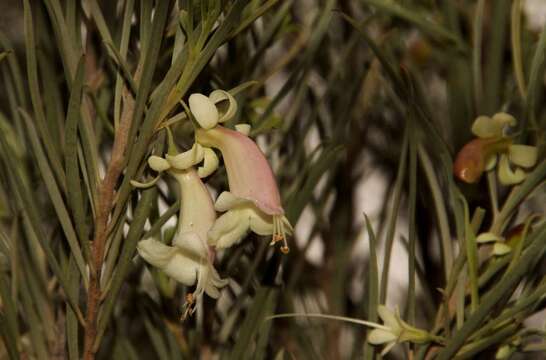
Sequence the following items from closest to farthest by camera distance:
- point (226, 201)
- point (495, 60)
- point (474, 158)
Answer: point (226, 201)
point (474, 158)
point (495, 60)

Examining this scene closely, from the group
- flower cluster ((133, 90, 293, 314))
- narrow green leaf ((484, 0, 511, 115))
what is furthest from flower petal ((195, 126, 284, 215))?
narrow green leaf ((484, 0, 511, 115))

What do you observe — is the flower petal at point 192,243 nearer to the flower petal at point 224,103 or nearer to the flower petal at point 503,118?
the flower petal at point 224,103

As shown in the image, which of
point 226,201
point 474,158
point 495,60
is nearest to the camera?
point 226,201

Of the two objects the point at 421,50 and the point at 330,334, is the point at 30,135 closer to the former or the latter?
the point at 330,334

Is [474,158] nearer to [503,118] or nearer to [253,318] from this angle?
[503,118]

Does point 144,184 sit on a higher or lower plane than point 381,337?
higher

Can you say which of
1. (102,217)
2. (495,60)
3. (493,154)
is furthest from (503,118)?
(102,217)

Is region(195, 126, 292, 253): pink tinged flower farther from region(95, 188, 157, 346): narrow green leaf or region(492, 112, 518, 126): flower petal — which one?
→ region(492, 112, 518, 126): flower petal
